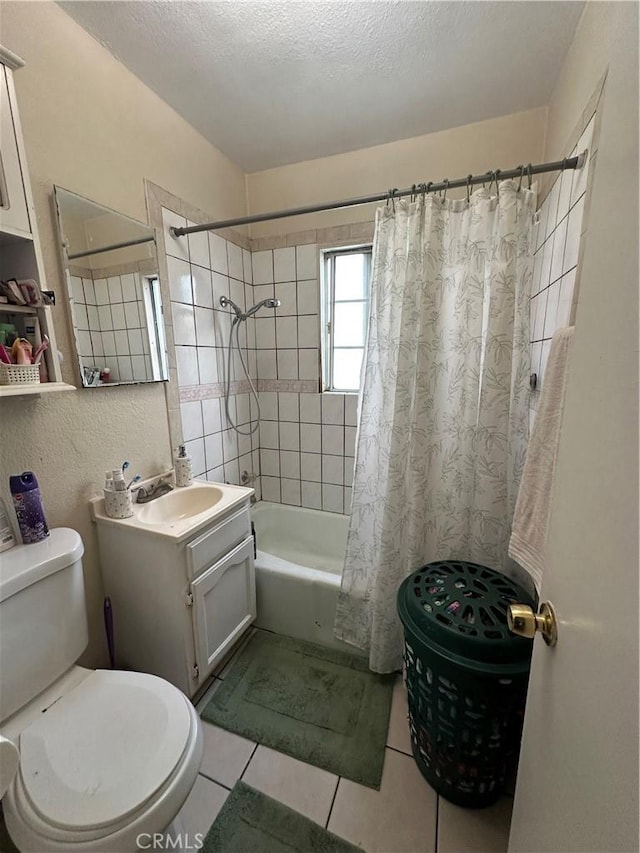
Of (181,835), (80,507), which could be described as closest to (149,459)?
(80,507)

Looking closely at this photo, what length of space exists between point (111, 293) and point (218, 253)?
76cm

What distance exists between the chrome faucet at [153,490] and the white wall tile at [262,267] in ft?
4.49

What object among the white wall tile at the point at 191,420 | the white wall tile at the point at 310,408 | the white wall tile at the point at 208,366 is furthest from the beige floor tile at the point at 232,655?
the white wall tile at the point at 208,366

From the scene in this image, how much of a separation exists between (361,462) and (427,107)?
1.66 meters

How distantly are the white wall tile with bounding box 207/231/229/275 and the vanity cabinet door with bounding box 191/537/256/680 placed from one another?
1.48 metres

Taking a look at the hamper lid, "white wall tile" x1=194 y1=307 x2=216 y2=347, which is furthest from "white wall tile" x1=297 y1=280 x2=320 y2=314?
the hamper lid

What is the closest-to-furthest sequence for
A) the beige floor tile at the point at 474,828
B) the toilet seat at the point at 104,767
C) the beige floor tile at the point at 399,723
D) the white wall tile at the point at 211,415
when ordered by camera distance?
1. the toilet seat at the point at 104,767
2. the beige floor tile at the point at 474,828
3. the beige floor tile at the point at 399,723
4. the white wall tile at the point at 211,415

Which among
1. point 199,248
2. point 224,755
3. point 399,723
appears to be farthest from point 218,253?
point 399,723

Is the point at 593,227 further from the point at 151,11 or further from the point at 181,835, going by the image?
the point at 181,835

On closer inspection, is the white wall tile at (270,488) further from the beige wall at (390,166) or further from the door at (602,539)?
the door at (602,539)

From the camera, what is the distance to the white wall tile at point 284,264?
212cm

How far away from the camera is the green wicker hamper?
941 mm

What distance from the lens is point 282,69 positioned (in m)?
1.38

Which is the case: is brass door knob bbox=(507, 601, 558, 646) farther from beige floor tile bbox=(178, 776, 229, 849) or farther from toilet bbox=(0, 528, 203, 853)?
beige floor tile bbox=(178, 776, 229, 849)
